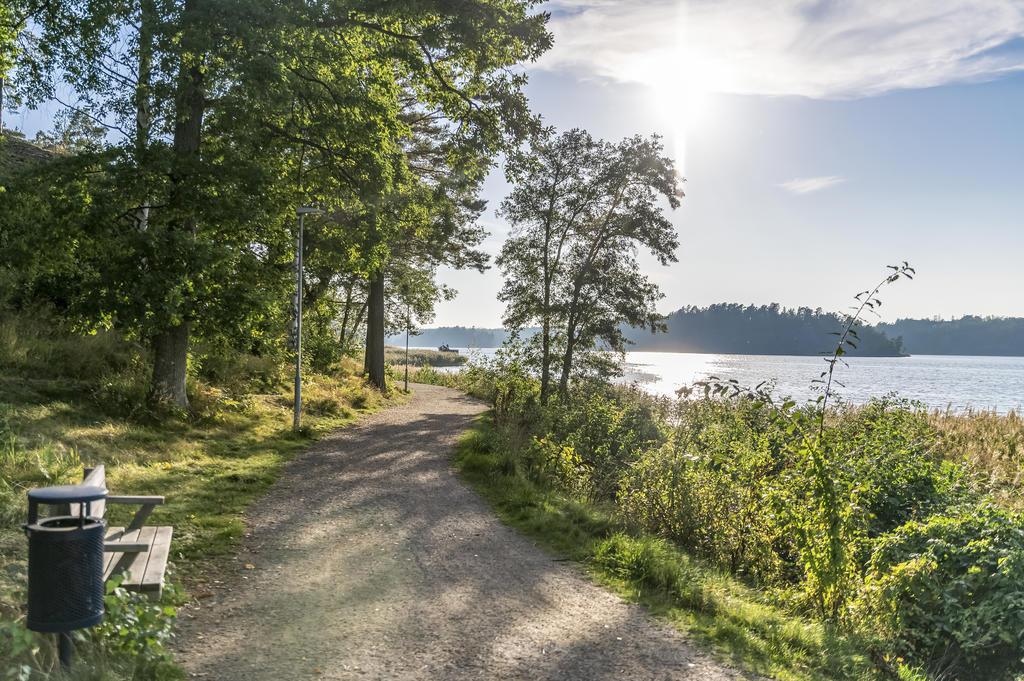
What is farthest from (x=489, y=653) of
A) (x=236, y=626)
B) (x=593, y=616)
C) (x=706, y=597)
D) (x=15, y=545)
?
(x=15, y=545)

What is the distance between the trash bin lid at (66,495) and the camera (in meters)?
3.74

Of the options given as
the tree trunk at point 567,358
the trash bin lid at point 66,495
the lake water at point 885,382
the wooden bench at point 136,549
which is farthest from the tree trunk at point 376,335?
the trash bin lid at point 66,495

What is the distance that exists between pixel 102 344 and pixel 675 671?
14901mm

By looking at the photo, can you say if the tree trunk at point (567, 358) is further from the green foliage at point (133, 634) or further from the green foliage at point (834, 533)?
the green foliage at point (133, 634)

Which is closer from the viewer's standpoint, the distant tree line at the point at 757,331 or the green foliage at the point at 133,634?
the green foliage at the point at 133,634

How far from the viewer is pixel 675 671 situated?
194 inches

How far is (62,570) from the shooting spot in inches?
145

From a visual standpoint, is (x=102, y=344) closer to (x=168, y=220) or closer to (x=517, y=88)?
(x=168, y=220)

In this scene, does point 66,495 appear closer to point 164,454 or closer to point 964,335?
point 164,454

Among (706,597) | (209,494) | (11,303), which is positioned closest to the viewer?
(706,597)

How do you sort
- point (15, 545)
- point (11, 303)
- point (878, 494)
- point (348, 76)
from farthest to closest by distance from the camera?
point (11, 303) < point (348, 76) < point (878, 494) < point (15, 545)

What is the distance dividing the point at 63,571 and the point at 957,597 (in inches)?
283

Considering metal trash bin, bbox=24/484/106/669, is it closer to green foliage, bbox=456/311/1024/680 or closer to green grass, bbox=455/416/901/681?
green grass, bbox=455/416/901/681

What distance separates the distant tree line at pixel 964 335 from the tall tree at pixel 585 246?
493ft
